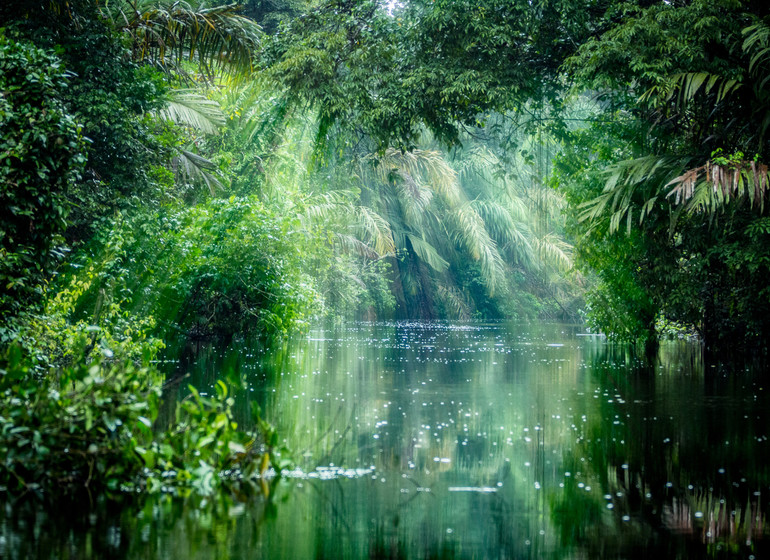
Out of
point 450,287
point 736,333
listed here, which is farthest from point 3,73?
point 450,287

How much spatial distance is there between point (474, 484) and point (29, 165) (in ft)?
19.0

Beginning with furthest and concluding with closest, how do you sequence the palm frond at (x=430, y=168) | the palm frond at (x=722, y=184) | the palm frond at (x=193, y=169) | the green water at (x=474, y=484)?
1. the palm frond at (x=430, y=168)
2. the palm frond at (x=193, y=169)
3. the palm frond at (x=722, y=184)
4. the green water at (x=474, y=484)

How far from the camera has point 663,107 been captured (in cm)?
1475

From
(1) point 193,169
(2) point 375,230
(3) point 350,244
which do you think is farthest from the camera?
(2) point 375,230

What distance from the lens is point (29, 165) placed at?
921 cm

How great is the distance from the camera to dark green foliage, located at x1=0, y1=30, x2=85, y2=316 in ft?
29.7

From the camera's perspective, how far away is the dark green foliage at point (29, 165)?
29.7 feet

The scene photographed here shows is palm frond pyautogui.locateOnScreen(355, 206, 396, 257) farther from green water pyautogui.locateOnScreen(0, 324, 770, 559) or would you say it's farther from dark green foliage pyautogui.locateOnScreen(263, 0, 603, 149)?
green water pyautogui.locateOnScreen(0, 324, 770, 559)

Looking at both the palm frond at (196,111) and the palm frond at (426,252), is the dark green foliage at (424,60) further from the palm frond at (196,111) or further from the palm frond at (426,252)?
the palm frond at (426,252)

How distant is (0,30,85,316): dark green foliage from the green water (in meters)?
2.19

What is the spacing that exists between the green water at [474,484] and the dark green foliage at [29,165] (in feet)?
7.17

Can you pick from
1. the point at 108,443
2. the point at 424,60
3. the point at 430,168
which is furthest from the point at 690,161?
the point at 430,168

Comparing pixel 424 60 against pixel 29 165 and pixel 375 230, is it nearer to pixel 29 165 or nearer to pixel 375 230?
pixel 29 165

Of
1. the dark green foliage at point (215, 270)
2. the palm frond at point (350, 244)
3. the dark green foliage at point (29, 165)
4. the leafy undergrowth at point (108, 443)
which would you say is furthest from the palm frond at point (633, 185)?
the palm frond at point (350, 244)
